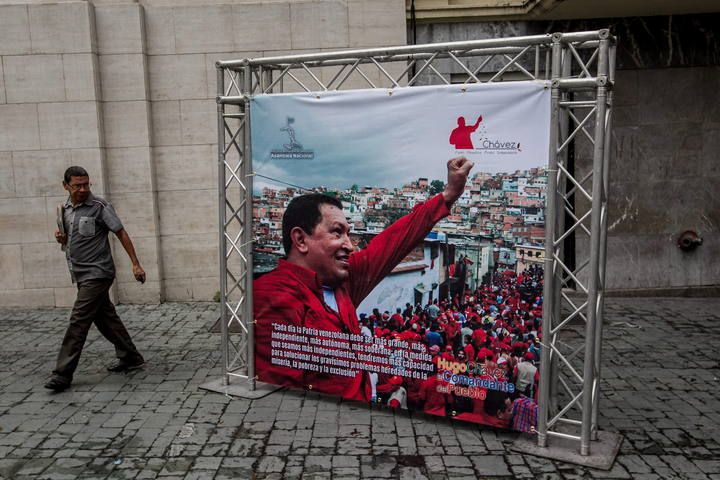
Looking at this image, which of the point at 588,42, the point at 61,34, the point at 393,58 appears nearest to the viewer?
the point at 588,42

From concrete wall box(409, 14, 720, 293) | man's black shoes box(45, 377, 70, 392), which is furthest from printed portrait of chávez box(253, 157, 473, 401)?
concrete wall box(409, 14, 720, 293)

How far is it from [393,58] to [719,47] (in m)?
6.86

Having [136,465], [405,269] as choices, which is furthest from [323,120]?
[136,465]

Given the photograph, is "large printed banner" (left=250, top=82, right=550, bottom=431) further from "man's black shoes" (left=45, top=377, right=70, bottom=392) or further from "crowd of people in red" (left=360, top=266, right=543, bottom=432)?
"man's black shoes" (left=45, top=377, right=70, bottom=392)

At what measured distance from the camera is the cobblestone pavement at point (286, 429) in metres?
4.97

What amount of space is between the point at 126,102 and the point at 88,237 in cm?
391

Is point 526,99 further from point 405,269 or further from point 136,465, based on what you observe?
point 136,465

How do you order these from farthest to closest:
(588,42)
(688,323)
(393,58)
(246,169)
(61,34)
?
(61,34) → (688,323) → (246,169) → (393,58) → (588,42)

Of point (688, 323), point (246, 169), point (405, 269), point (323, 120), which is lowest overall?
point (688, 323)

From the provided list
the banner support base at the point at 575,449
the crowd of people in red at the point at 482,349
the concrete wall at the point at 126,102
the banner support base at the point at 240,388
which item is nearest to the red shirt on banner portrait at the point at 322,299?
the banner support base at the point at 240,388

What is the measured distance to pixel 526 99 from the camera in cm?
489

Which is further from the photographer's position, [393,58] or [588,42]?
[393,58]

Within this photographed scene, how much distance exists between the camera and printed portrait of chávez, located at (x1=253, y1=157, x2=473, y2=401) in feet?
18.4
